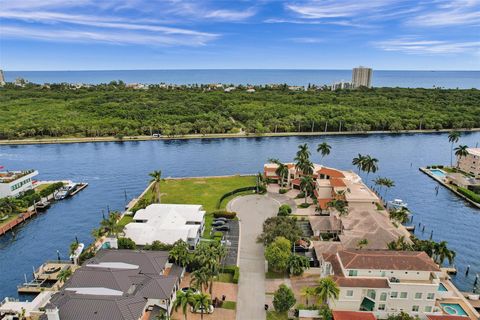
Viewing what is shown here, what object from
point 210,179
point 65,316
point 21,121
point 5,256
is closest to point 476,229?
point 210,179

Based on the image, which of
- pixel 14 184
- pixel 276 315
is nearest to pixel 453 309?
pixel 276 315

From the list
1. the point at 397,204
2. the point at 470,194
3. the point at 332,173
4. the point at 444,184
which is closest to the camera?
the point at 397,204

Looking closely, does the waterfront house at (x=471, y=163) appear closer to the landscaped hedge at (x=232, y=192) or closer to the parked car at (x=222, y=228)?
the landscaped hedge at (x=232, y=192)

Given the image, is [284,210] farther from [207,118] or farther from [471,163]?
[207,118]

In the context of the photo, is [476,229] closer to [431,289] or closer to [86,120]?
[431,289]

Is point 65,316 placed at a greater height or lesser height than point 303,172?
lesser

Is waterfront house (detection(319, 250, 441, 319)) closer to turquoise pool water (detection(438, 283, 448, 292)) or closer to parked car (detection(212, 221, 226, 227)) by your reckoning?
turquoise pool water (detection(438, 283, 448, 292))

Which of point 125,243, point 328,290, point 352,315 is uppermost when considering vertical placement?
point 328,290
